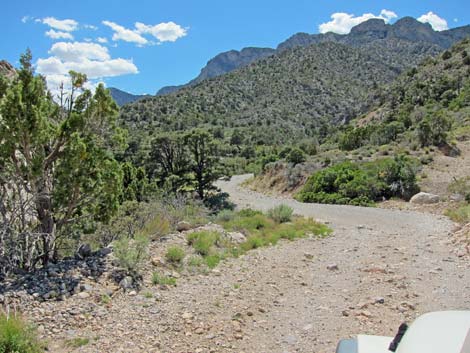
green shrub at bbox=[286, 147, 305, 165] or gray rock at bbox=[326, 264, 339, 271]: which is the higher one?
green shrub at bbox=[286, 147, 305, 165]

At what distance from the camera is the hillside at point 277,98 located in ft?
227

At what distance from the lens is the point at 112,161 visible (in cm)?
849

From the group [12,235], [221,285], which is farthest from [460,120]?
[12,235]

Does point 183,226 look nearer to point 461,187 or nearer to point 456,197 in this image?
point 456,197

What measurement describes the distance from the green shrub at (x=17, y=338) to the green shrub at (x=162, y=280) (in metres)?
2.43

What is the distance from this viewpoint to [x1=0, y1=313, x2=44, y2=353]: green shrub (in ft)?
15.4

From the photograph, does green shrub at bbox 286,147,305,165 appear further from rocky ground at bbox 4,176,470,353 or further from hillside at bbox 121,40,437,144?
hillside at bbox 121,40,437,144

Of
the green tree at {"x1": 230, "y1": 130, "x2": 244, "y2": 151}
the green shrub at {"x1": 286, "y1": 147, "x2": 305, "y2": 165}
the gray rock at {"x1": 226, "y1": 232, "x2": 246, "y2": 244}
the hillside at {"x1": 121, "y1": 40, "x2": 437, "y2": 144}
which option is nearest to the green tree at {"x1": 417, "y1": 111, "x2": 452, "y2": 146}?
the green shrub at {"x1": 286, "y1": 147, "x2": 305, "y2": 165}

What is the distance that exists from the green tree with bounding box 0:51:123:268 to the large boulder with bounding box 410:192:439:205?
14530mm

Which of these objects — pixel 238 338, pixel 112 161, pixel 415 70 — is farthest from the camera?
pixel 415 70

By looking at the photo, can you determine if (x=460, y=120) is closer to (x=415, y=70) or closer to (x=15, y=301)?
(x=415, y=70)

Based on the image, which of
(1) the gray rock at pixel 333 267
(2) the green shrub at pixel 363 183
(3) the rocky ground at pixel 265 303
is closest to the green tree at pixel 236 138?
(2) the green shrub at pixel 363 183

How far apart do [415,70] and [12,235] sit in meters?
57.8

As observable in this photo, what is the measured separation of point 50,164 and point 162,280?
10.1 feet
